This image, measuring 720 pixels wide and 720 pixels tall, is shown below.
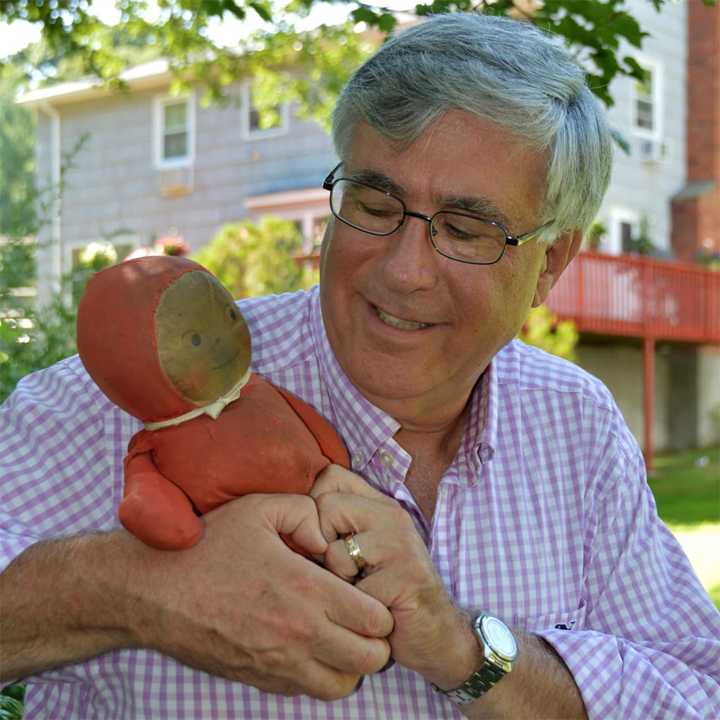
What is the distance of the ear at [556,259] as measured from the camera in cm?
246

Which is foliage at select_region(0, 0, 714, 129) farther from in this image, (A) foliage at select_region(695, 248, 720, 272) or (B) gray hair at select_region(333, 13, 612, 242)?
(A) foliage at select_region(695, 248, 720, 272)

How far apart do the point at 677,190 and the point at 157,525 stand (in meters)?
18.5

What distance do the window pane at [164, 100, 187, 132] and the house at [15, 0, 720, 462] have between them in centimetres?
2

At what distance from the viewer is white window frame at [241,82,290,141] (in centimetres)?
1788

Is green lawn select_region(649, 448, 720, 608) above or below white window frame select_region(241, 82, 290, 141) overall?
below

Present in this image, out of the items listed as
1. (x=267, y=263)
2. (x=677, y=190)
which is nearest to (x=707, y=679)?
(x=267, y=263)

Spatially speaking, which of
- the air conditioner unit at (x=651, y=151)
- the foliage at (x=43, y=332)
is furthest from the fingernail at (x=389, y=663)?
the air conditioner unit at (x=651, y=151)

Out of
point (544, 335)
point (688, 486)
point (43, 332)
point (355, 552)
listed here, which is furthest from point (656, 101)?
point (355, 552)

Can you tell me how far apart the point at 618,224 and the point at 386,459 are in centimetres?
1628

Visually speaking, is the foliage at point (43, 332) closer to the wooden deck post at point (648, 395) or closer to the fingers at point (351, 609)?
the fingers at point (351, 609)

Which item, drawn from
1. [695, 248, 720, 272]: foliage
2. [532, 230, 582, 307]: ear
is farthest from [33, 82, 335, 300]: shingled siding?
[532, 230, 582, 307]: ear

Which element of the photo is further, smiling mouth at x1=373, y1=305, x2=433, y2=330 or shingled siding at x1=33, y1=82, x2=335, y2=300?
shingled siding at x1=33, y1=82, x2=335, y2=300

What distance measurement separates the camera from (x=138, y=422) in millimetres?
2105

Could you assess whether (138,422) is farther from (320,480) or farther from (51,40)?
(51,40)
